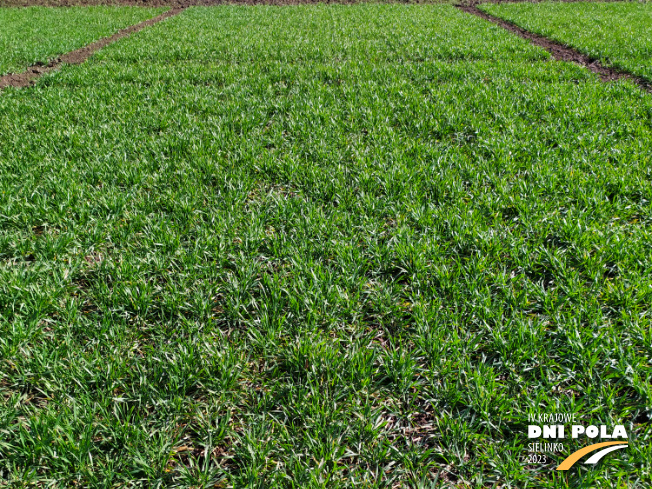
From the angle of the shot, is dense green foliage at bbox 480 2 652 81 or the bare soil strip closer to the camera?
the bare soil strip

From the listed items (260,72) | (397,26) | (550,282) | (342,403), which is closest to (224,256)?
(342,403)

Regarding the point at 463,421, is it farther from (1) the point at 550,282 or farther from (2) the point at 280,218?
(2) the point at 280,218

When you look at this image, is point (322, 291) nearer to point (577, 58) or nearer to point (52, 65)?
point (577, 58)

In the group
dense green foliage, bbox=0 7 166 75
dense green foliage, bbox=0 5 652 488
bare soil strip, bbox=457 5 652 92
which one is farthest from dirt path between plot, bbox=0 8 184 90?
bare soil strip, bbox=457 5 652 92

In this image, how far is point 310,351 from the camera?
2123mm

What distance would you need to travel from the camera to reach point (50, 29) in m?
11.6

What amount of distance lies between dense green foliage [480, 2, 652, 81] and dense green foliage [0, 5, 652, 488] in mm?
3237

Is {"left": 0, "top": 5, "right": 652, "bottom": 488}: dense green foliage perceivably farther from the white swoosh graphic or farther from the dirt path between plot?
the dirt path between plot

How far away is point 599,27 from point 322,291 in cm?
1236

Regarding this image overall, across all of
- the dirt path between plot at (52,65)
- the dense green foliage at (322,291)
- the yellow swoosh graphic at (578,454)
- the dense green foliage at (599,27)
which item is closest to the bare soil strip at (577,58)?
the dense green foliage at (599,27)

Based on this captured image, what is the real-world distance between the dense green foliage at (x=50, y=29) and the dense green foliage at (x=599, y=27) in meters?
12.3

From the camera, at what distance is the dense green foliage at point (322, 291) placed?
1744mm

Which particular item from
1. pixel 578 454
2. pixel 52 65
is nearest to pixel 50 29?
pixel 52 65

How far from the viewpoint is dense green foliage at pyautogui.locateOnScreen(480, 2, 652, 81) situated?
7.60 metres
